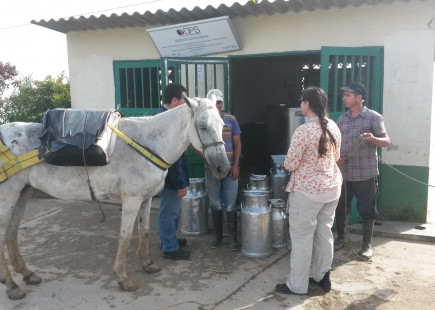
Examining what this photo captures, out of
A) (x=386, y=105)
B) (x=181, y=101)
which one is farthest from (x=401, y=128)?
(x=181, y=101)

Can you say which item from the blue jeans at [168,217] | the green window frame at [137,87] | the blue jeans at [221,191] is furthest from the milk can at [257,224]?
the green window frame at [137,87]

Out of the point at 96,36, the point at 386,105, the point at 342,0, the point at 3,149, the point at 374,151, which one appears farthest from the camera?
the point at 96,36

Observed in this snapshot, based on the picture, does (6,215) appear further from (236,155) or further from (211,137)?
(236,155)

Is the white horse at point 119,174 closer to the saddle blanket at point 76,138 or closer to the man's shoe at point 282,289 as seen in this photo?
the saddle blanket at point 76,138

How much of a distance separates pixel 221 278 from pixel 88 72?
4786mm

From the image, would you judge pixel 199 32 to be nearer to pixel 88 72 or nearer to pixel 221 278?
pixel 88 72

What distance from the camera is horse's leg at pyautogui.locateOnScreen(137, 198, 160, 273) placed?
3807 mm

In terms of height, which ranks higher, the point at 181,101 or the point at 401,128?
the point at 181,101

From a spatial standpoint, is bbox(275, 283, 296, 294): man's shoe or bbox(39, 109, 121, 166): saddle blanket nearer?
bbox(39, 109, 121, 166): saddle blanket

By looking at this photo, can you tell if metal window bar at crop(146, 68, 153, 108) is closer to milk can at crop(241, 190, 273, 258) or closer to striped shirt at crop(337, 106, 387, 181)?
milk can at crop(241, 190, 273, 258)

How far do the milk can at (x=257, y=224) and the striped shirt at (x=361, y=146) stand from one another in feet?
3.18

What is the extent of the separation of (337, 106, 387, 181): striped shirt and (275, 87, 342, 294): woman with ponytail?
946 millimetres

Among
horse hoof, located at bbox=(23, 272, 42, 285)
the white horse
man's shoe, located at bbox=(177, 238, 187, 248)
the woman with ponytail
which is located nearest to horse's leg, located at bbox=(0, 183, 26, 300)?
the white horse

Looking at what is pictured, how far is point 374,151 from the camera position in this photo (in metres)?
4.12
